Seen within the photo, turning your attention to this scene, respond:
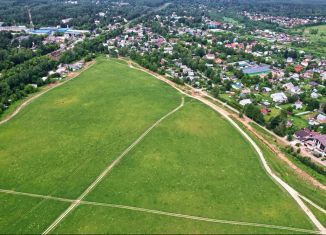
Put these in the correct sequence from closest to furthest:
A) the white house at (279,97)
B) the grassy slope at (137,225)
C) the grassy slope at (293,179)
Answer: the grassy slope at (137,225) → the grassy slope at (293,179) → the white house at (279,97)

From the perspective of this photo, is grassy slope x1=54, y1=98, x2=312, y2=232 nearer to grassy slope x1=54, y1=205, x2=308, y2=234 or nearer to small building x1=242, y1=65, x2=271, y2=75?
grassy slope x1=54, y1=205, x2=308, y2=234

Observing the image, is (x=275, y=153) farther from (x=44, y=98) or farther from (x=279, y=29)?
(x=279, y=29)

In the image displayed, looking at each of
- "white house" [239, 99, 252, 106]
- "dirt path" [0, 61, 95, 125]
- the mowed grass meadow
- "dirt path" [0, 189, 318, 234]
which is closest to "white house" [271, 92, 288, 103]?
"white house" [239, 99, 252, 106]

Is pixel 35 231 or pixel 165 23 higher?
pixel 35 231

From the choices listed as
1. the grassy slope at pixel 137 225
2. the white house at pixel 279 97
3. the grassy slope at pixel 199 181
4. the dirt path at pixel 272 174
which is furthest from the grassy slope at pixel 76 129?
the white house at pixel 279 97

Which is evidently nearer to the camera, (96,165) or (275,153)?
(96,165)

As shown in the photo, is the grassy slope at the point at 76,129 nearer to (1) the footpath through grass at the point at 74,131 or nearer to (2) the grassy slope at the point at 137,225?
(1) the footpath through grass at the point at 74,131

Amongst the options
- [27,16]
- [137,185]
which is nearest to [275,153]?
[137,185]
